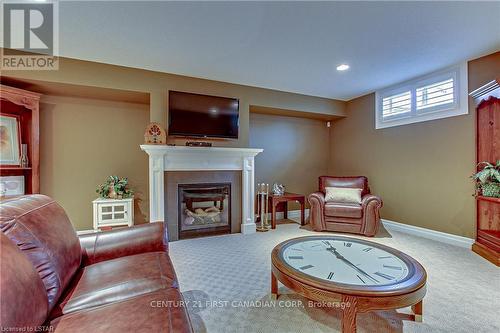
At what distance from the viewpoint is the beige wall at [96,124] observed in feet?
10.3

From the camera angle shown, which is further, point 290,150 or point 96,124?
point 290,150

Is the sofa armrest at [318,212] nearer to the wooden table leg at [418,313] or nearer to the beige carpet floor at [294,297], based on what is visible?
the beige carpet floor at [294,297]

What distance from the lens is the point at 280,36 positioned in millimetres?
2518

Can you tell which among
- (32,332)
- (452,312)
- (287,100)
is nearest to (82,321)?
(32,332)

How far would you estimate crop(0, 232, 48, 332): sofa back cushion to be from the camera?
776 mm

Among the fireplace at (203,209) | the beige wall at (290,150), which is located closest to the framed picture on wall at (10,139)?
the fireplace at (203,209)

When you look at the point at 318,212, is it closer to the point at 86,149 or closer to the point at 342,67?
the point at 342,67

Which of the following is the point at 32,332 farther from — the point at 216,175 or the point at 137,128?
the point at 137,128

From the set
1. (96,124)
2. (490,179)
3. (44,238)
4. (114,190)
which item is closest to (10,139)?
(96,124)

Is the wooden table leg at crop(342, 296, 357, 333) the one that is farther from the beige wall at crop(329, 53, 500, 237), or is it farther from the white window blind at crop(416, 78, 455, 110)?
the white window blind at crop(416, 78, 455, 110)

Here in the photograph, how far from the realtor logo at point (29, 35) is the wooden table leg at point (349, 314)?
10.4ft

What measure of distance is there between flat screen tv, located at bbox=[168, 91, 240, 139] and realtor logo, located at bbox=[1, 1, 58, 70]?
1.41 m

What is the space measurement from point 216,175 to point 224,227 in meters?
0.87

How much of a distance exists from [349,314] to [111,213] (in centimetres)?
316
